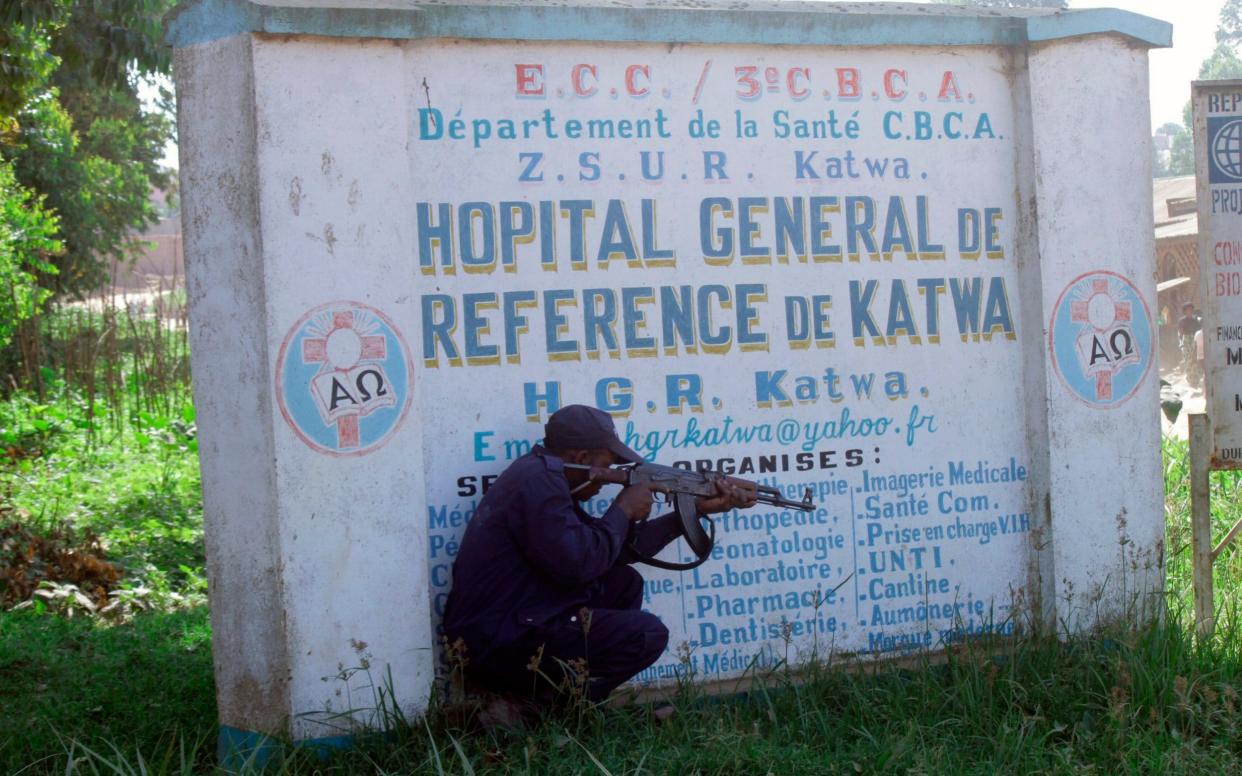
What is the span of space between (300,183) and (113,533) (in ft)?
14.6

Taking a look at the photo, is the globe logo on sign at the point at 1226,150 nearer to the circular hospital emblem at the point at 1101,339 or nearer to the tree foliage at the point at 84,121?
the circular hospital emblem at the point at 1101,339

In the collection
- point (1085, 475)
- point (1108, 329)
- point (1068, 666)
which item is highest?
point (1108, 329)

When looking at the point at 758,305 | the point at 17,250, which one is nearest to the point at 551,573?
the point at 758,305

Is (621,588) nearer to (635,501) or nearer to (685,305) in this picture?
(635,501)

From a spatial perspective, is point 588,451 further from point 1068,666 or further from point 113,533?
point 113,533

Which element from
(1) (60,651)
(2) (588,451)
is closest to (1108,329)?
(2) (588,451)

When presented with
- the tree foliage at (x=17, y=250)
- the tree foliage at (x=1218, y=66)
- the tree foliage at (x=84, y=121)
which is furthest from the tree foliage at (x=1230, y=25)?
the tree foliage at (x=17, y=250)

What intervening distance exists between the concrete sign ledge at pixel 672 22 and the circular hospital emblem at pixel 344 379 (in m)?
0.95

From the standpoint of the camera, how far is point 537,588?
164 inches

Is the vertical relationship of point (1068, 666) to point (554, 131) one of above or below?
below

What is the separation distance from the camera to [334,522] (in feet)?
13.5

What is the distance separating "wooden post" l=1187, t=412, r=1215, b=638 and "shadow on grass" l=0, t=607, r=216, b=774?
3962mm

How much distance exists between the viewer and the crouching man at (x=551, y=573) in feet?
13.3

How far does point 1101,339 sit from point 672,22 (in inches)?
83.6
